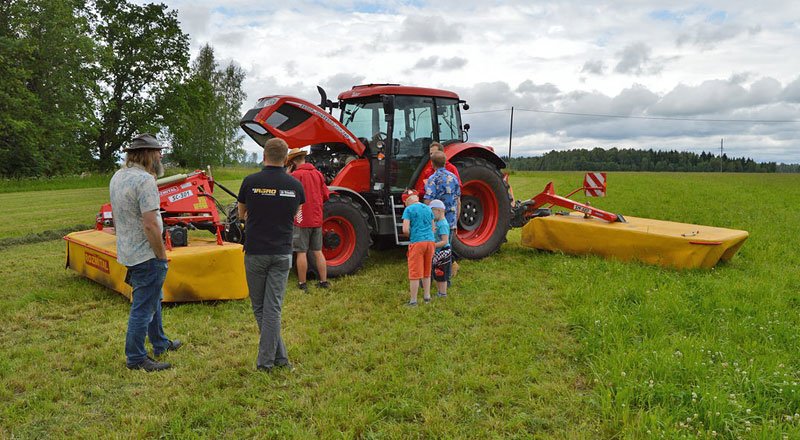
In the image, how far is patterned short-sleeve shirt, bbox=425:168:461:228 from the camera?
6582mm

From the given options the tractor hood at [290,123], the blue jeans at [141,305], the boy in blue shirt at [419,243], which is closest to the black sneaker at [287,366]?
the blue jeans at [141,305]

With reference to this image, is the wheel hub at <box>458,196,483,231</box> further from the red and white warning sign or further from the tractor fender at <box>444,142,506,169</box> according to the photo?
the red and white warning sign

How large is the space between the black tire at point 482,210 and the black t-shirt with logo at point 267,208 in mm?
4375

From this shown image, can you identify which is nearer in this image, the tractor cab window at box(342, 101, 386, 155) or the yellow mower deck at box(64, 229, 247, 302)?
the yellow mower deck at box(64, 229, 247, 302)

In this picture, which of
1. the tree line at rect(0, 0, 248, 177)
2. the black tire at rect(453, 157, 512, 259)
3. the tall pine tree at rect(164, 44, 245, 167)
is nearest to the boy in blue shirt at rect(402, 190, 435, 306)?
the black tire at rect(453, 157, 512, 259)

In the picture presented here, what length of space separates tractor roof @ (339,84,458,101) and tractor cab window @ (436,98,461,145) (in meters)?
0.16

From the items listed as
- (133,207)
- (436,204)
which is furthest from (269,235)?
(436,204)

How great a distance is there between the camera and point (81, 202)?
16.9 m

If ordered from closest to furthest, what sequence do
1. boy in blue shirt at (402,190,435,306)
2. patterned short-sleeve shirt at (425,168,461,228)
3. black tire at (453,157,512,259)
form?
boy in blue shirt at (402,190,435,306), patterned short-sleeve shirt at (425,168,461,228), black tire at (453,157,512,259)

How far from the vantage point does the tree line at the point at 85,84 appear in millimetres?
25219

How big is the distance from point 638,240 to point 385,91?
386 centimetres

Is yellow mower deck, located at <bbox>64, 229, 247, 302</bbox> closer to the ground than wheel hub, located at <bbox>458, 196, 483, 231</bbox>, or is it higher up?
closer to the ground

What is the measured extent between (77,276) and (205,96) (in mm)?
29671

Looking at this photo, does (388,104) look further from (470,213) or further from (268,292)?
(268,292)
